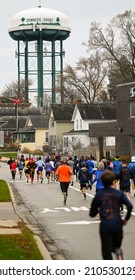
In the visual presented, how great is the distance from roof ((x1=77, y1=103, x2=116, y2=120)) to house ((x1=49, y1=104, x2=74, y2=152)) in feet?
21.2

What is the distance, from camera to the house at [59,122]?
85.9 meters

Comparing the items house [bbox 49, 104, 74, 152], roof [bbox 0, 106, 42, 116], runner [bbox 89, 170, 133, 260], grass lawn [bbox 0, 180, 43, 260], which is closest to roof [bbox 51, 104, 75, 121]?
house [bbox 49, 104, 74, 152]

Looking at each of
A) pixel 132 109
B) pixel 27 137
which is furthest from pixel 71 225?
pixel 27 137

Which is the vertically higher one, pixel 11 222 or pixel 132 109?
pixel 132 109

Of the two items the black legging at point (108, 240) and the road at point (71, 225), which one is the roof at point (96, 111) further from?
the black legging at point (108, 240)

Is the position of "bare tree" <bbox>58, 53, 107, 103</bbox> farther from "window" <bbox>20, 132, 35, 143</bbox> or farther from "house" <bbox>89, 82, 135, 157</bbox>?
"house" <bbox>89, 82, 135, 157</bbox>

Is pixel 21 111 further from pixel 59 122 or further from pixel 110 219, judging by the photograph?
pixel 110 219

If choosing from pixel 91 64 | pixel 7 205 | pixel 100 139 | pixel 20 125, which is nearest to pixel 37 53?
pixel 20 125

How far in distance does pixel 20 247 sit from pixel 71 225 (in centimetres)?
477

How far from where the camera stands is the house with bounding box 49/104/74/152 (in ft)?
282

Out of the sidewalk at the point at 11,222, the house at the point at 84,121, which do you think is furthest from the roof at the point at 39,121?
the sidewalk at the point at 11,222

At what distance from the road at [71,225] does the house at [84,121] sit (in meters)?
48.2

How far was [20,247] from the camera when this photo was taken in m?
13.2
